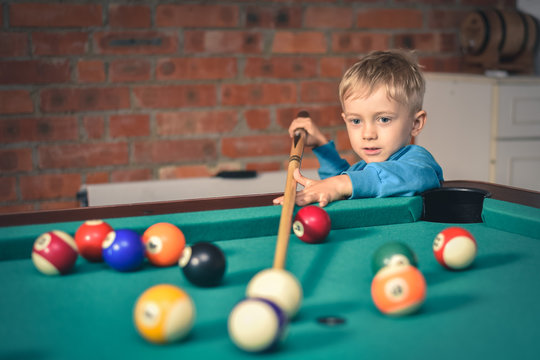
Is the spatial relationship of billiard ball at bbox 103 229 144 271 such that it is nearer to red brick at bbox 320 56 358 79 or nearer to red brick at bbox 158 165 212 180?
red brick at bbox 158 165 212 180

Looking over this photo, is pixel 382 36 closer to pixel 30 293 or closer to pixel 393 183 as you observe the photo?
pixel 393 183

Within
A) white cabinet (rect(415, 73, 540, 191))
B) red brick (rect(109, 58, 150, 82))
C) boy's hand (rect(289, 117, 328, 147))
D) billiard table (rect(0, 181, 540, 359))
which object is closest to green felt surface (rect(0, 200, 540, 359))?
billiard table (rect(0, 181, 540, 359))

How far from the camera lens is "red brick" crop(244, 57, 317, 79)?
289cm

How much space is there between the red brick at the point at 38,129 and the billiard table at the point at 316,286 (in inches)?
56.0

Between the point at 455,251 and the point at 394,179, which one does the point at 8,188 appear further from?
the point at 455,251

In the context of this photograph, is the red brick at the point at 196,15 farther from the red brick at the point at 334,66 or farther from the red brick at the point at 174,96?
the red brick at the point at 334,66

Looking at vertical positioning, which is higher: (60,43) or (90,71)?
(60,43)

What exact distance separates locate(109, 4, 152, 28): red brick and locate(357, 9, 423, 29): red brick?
1.09 meters

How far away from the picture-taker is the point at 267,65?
291cm

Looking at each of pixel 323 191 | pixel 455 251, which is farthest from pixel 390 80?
pixel 455 251

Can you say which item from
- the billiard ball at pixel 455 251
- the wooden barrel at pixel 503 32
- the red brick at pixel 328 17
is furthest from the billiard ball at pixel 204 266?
the wooden barrel at pixel 503 32

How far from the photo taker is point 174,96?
279 centimetres

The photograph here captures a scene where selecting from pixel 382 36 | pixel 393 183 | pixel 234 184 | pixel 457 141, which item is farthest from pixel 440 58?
pixel 393 183

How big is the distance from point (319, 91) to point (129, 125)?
0.98 m
